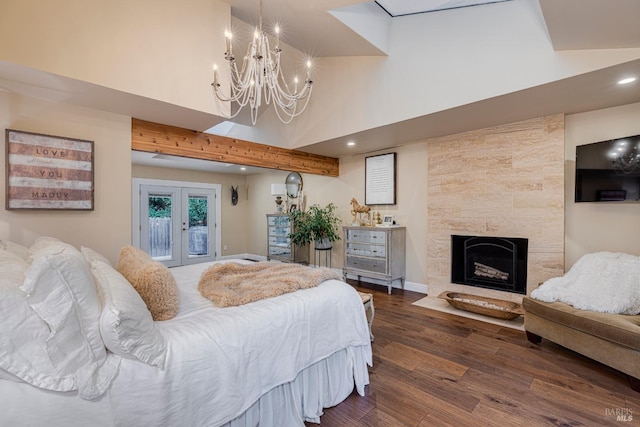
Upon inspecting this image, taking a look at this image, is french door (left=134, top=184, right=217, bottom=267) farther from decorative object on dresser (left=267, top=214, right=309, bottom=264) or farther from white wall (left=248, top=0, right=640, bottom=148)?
white wall (left=248, top=0, right=640, bottom=148)

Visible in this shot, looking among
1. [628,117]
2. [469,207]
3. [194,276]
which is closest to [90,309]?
[194,276]

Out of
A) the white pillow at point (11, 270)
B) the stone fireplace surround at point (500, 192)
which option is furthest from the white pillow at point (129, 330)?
the stone fireplace surround at point (500, 192)

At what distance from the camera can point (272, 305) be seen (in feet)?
5.30

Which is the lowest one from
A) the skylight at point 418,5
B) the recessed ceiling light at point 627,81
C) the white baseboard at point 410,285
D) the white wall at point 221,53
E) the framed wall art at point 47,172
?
the white baseboard at point 410,285

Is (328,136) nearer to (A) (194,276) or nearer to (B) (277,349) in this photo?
(A) (194,276)

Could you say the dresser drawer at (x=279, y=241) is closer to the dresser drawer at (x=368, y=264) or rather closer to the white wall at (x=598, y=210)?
the dresser drawer at (x=368, y=264)

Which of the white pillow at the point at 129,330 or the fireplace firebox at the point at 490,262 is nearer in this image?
the white pillow at the point at 129,330

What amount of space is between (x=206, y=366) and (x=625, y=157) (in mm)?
3788

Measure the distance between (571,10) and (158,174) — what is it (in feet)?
22.5

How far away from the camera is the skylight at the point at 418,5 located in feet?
9.19

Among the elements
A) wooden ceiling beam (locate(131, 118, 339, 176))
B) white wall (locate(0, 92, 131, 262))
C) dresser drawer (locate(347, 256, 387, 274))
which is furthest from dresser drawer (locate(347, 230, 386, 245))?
white wall (locate(0, 92, 131, 262))

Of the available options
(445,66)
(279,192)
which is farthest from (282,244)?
(445,66)

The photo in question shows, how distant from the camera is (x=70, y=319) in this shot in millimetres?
996

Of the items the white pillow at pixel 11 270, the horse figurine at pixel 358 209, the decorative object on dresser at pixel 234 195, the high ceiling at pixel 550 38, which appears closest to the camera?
the white pillow at pixel 11 270
